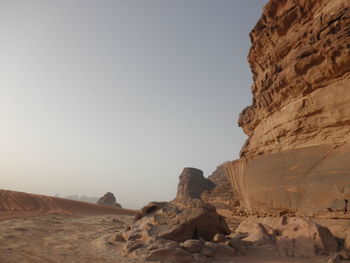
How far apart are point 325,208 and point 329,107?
3363mm

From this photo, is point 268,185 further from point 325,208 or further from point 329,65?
point 329,65

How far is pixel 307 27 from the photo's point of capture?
418 inches

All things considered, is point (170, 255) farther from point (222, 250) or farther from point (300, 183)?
point (300, 183)

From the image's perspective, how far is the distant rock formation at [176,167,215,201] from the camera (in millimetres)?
40047

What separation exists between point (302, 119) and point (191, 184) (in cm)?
3287

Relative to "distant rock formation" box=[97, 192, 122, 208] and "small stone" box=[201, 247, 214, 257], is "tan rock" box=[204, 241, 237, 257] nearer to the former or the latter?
"small stone" box=[201, 247, 214, 257]

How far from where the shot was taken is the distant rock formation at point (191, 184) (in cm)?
4005

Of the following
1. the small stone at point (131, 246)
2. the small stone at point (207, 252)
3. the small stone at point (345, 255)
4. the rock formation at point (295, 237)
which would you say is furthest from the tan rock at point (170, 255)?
the small stone at point (345, 255)

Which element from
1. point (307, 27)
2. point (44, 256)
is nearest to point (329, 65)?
point (307, 27)

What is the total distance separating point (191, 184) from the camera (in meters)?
41.3

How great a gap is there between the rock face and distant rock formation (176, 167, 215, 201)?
27.7 meters

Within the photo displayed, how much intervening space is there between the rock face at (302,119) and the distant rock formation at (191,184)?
90.9 ft

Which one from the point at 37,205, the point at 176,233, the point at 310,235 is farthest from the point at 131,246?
the point at 37,205

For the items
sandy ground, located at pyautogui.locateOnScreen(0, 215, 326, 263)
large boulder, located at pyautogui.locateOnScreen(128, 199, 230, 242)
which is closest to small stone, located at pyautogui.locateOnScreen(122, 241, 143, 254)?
Answer: sandy ground, located at pyautogui.locateOnScreen(0, 215, 326, 263)
